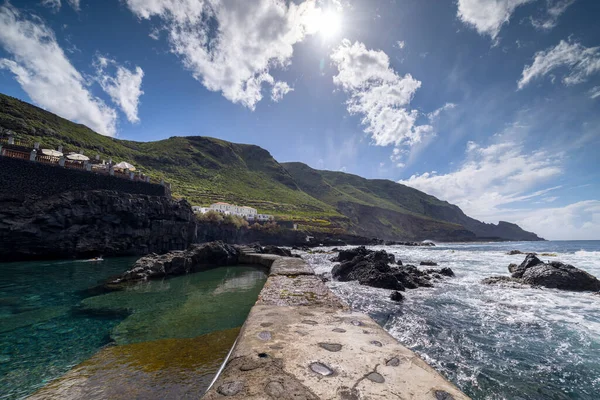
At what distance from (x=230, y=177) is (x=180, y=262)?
323 ft

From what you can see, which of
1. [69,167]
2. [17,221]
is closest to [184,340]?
[17,221]

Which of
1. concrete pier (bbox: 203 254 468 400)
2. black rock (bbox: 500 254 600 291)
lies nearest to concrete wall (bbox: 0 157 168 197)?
concrete pier (bbox: 203 254 468 400)

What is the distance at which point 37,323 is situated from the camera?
277 inches

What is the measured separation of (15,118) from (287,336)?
244 ft

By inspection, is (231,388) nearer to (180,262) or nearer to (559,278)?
(180,262)

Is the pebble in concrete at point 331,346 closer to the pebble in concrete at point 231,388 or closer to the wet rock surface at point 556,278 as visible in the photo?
the pebble in concrete at point 231,388

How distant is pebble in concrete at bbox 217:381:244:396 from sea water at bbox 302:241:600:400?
438 cm

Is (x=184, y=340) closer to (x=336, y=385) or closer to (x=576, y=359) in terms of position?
(x=336, y=385)

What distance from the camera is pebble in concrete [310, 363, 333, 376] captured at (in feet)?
8.55

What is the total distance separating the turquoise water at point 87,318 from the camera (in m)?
4.83

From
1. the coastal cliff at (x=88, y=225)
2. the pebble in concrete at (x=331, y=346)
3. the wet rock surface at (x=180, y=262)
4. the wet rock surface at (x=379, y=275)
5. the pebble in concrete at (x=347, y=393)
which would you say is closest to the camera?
the pebble in concrete at (x=347, y=393)

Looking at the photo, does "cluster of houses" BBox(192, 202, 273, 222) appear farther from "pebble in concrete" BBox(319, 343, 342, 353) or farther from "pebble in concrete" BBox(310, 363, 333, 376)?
"pebble in concrete" BBox(310, 363, 333, 376)

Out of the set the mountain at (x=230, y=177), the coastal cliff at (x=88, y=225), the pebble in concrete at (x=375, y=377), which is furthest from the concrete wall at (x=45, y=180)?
the pebble in concrete at (x=375, y=377)

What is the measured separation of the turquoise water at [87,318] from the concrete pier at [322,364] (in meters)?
3.48
